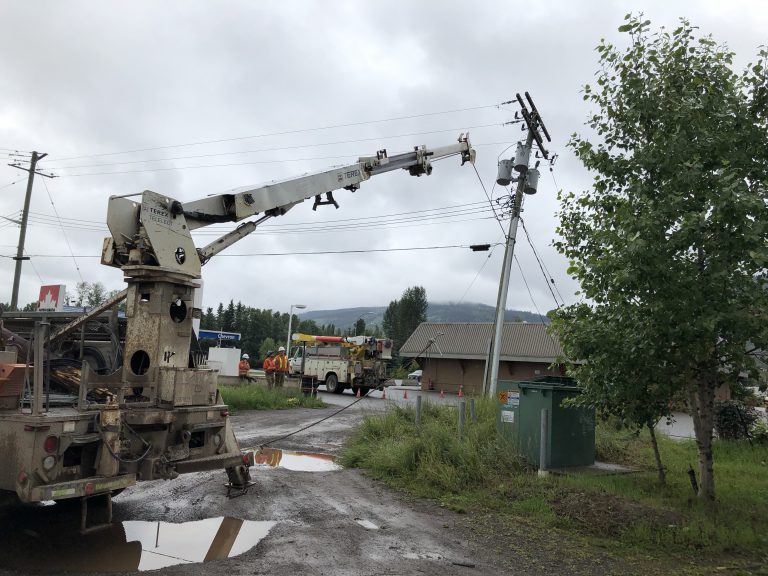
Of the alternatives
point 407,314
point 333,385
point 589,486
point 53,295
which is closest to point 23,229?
point 53,295

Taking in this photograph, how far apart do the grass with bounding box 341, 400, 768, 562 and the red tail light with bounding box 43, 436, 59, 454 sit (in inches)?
191

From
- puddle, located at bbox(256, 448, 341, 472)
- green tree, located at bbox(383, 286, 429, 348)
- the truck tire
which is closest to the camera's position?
puddle, located at bbox(256, 448, 341, 472)

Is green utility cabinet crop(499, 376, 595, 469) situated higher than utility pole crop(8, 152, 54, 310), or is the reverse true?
utility pole crop(8, 152, 54, 310)

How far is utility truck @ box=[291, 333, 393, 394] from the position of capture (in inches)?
1264

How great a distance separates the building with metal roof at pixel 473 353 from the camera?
37.8 meters

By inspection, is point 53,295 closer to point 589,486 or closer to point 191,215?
point 191,215

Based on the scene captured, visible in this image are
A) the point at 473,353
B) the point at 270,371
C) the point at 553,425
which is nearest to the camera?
the point at 553,425

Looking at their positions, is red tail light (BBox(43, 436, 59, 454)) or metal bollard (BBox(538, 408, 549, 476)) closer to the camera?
red tail light (BBox(43, 436, 59, 454))

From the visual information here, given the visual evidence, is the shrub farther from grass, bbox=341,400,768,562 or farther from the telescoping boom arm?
the telescoping boom arm

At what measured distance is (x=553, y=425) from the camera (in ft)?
31.8

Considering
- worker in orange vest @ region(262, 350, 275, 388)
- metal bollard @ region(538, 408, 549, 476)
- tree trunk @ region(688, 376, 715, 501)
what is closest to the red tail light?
metal bollard @ region(538, 408, 549, 476)

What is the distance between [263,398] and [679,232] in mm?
15561

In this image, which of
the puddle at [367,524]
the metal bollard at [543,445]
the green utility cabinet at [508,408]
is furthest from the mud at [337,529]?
the green utility cabinet at [508,408]

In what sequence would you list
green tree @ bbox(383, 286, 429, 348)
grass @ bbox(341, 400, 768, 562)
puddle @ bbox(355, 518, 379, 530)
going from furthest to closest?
green tree @ bbox(383, 286, 429, 348)
puddle @ bbox(355, 518, 379, 530)
grass @ bbox(341, 400, 768, 562)
